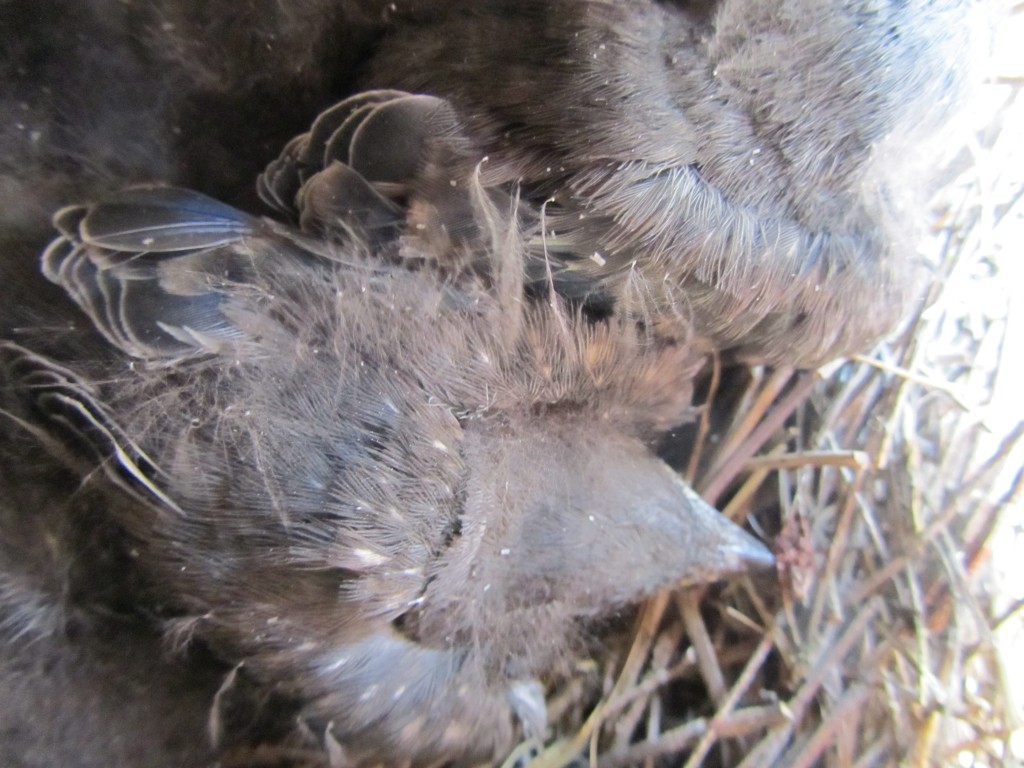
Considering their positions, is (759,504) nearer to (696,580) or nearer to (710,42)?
(696,580)

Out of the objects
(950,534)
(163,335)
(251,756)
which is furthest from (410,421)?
(950,534)

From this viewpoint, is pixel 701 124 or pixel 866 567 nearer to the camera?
pixel 701 124

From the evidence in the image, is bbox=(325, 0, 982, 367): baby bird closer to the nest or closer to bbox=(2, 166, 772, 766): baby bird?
bbox=(2, 166, 772, 766): baby bird

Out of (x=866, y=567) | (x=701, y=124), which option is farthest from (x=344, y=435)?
(x=866, y=567)

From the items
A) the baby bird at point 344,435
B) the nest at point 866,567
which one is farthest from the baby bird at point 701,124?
the nest at point 866,567

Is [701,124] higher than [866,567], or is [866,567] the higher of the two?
[701,124]

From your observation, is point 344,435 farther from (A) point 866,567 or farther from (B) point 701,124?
(A) point 866,567

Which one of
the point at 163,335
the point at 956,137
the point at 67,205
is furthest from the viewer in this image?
the point at 956,137
